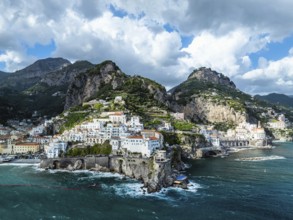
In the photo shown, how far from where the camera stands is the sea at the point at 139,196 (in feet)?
159

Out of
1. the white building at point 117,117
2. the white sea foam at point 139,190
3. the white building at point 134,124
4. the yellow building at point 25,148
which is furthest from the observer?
the white building at point 117,117

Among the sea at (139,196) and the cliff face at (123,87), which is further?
the cliff face at (123,87)

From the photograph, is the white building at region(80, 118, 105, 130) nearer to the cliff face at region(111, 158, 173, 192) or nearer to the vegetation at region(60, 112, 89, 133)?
the vegetation at region(60, 112, 89, 133)

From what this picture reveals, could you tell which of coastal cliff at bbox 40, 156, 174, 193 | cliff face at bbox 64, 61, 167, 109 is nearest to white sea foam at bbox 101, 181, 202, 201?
coastal cliff at bbox 40, 156, 174, 193

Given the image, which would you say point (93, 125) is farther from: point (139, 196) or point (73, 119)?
point (139, 196)

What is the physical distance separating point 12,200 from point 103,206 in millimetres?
18352

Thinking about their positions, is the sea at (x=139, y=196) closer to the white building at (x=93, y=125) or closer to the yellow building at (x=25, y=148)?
the white building at (x=93, y=125)

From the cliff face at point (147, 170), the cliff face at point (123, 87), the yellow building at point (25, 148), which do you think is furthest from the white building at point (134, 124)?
the yellow building at point (25, 148)

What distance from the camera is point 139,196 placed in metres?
57.8

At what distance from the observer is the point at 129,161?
255 feet

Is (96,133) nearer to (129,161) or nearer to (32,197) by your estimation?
(129,161)

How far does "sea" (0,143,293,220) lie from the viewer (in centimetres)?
4856

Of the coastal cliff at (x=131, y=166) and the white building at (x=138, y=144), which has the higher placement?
the white building at (x=138, y=144)

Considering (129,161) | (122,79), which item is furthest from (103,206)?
(122,79)
